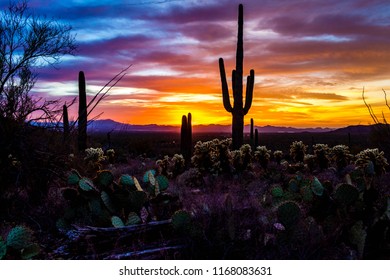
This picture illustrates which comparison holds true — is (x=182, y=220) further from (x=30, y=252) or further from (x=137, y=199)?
(x=30, y=252)

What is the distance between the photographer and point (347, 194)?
14.5 feet

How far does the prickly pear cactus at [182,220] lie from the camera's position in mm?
4074

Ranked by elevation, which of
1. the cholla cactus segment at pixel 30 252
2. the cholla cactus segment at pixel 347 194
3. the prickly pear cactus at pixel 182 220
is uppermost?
the cholla cactus segment at pixel 347 194

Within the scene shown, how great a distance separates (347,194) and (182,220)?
1575 millimetres

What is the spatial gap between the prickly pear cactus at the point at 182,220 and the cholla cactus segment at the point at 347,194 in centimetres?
146

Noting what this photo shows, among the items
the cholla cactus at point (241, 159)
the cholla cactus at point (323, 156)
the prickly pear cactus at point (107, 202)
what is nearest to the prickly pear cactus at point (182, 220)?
the prickly pear cactus at point (107, 202)

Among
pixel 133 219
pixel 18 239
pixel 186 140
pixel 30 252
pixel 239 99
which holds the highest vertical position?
pixel 239 99

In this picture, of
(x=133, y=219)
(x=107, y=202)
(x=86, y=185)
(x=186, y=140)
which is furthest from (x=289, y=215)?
(x=186, y=140)

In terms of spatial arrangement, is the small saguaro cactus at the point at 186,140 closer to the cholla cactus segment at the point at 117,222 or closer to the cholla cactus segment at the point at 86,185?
the cholla cactus segment at the point at 86,185

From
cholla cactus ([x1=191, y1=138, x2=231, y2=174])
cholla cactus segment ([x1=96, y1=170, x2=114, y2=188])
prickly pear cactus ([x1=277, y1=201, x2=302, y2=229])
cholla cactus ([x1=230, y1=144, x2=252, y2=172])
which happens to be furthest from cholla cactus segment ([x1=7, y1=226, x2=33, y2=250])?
cholla cactus ([x1=230, y1=144, x2=252, y2=172])

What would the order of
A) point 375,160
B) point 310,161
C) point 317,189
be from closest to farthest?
point 317,189 → point 375,160 → point 310,161

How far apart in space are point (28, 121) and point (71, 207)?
68.5 inches
